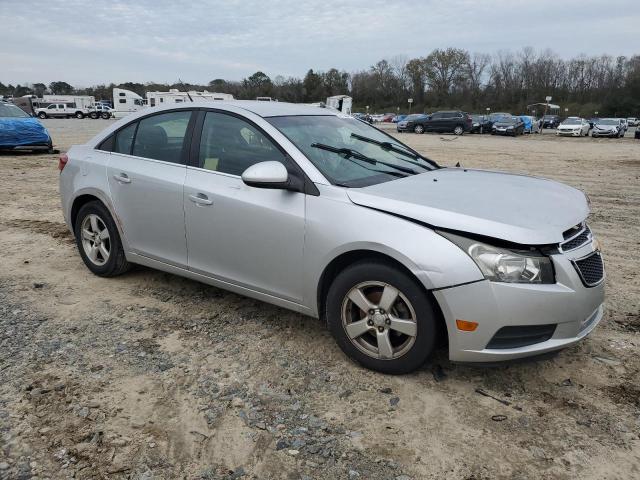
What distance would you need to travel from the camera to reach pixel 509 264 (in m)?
2.71

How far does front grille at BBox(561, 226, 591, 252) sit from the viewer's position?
9.43 ft

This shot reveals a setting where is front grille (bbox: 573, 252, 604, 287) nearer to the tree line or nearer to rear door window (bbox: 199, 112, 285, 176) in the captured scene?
rear door window (bbox: 199, 112, 285, 176)

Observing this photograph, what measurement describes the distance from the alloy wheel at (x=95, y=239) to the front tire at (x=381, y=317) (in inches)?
96.6

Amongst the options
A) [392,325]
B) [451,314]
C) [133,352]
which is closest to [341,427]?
[392,325]

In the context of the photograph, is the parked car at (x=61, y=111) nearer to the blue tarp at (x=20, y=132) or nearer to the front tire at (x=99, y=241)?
the blue tarp at (x=20, y=132)

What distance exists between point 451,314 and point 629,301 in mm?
2460

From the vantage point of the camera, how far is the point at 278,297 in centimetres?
347

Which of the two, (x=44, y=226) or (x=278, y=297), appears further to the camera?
(x=44, y=226)

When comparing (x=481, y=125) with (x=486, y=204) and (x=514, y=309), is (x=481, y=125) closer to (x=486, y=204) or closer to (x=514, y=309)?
(x=486, y=204)

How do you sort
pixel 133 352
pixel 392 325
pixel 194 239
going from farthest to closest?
pixel 194 239 < pixel 133 352 < pixel 392 325

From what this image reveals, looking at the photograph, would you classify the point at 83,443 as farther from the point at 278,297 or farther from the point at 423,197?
the point at 423,197

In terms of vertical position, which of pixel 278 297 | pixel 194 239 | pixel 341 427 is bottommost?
pixel 341 427

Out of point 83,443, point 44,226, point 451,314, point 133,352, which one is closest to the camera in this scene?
point 83,443

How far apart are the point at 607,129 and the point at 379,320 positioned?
120 feet
